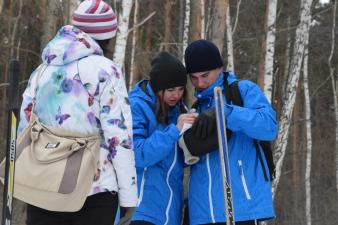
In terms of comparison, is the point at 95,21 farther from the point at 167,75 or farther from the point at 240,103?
the point at 240,103

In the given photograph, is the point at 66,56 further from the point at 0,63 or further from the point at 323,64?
the point at 323,64

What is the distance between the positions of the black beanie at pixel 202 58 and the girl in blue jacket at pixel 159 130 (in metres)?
0.07

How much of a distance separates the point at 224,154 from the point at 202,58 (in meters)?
0.64

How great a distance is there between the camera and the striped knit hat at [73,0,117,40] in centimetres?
311

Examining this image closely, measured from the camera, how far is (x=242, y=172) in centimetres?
348

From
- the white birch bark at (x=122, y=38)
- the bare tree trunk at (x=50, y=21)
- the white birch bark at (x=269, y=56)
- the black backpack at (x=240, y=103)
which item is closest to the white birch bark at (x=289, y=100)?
the white birch bark at (x=269, y=56)

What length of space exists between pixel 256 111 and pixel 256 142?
0.21 meters

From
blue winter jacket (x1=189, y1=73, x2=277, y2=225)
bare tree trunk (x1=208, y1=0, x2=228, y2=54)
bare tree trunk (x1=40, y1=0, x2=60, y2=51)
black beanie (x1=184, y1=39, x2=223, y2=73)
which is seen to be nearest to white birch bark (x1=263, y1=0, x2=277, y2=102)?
bare tree trunk (x1=208, y1=0, x2=228, y2=54)

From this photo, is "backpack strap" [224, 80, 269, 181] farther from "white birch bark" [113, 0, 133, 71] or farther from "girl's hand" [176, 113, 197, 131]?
"white birch bark" [113, 0, 133, 71]

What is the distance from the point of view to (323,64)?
2633 centimetres

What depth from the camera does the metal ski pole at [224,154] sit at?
3320 millimetres

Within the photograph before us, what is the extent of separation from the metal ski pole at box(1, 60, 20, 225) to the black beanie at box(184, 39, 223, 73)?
1199mm

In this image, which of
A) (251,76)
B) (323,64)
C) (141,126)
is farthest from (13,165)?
(323,64)

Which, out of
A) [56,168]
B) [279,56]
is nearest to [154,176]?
[56,168]
